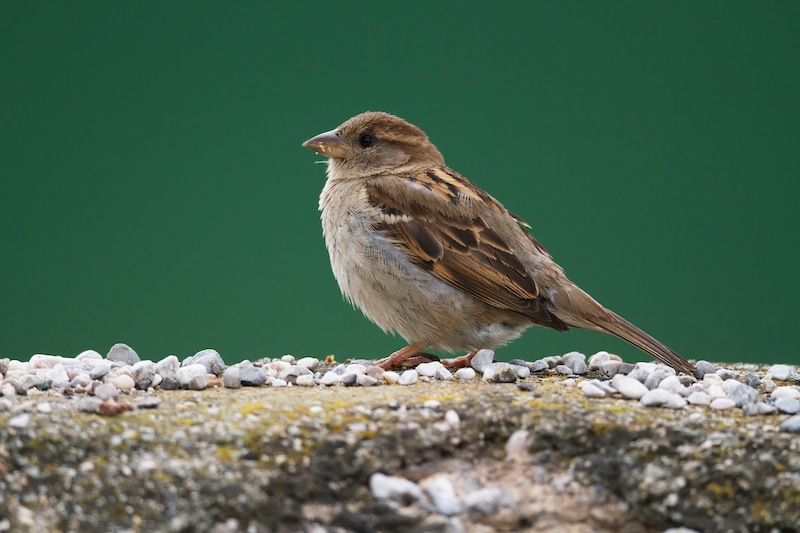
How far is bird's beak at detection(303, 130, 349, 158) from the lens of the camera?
648 cm

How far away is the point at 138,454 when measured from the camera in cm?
343

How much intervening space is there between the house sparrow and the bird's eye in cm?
49

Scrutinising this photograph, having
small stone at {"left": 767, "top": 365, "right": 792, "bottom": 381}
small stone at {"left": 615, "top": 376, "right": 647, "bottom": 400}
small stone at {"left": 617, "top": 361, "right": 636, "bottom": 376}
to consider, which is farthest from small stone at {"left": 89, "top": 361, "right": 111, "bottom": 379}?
small stone at {"left": 767, "top": 365, "right": 792, "bottom": 381}

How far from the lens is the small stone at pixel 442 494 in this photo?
3348 mm

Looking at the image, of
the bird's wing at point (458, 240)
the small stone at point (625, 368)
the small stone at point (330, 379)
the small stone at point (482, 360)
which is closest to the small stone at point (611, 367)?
the small stone at point (625, 368)

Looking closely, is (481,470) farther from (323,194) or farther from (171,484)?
(323,194)

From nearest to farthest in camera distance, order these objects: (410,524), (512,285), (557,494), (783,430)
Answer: (410,524), (557,494), (783,430), (512,285)

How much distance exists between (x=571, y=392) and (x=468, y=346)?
129 centimetres

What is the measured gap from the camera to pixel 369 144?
6512 millimetres

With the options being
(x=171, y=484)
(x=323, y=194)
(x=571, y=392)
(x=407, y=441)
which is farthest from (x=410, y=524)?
(x=323, y=194)

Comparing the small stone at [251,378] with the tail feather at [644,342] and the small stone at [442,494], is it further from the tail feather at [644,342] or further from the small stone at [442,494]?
the tail feather at [644,342]

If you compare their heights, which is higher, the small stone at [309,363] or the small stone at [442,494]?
the small stone at [309,363]

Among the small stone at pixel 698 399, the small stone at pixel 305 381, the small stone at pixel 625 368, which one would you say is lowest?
the small stone at pixel 698 399

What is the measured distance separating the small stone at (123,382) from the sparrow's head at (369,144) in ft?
8.22
